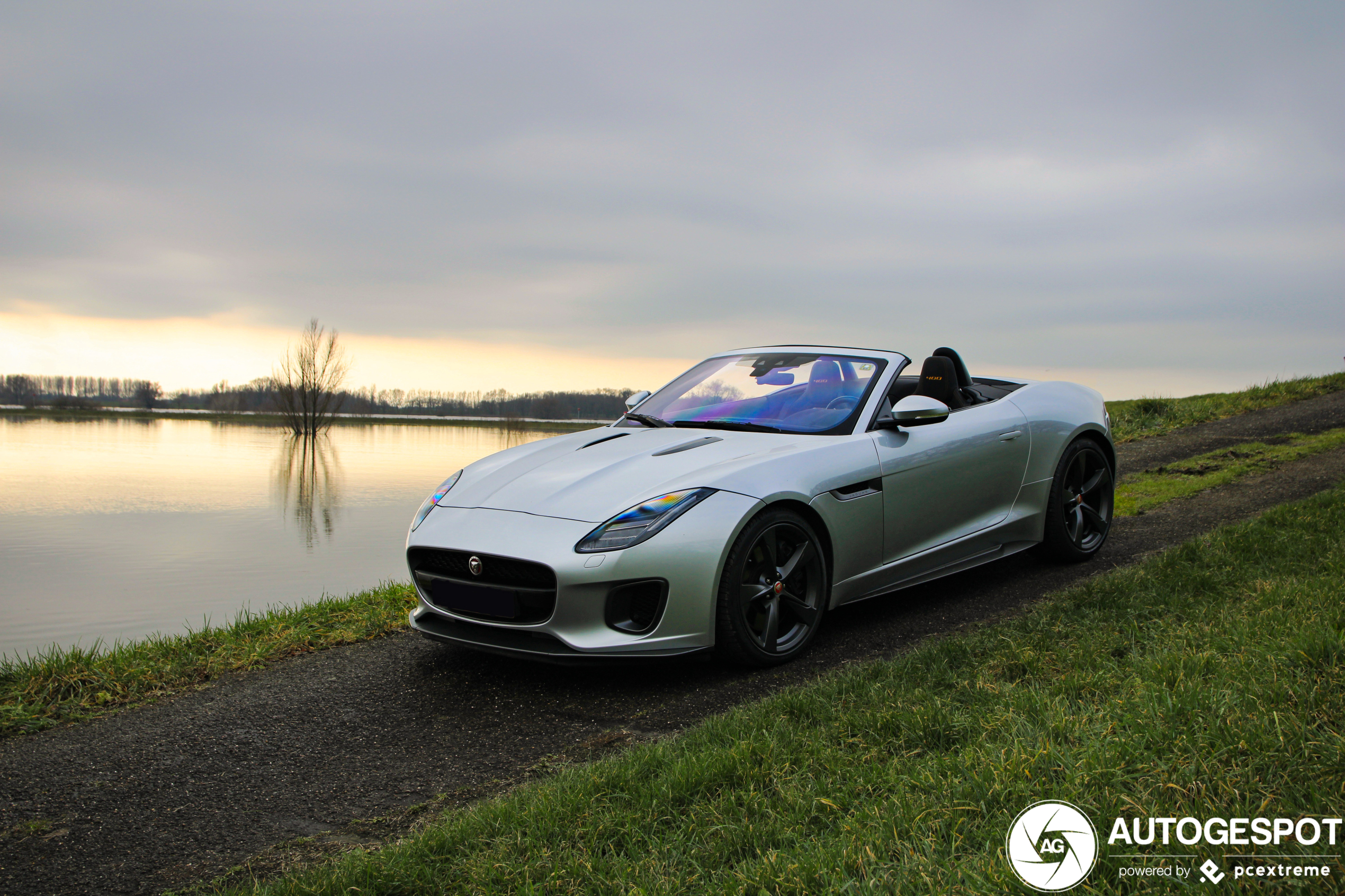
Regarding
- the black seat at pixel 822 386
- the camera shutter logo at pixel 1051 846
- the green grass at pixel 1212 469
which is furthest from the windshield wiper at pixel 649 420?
the green grass at pixel 1212 469

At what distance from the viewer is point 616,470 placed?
13.0 feet

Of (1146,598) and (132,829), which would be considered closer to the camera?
(132,829)

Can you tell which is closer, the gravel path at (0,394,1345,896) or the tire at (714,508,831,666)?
the gravel path at (0,394,1345,896)

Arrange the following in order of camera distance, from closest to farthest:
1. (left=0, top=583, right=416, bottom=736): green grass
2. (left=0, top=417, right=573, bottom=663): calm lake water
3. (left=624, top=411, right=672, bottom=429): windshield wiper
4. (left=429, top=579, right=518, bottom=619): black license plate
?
(left=429, top=579, right=518, bottom=619): black license plate < (left=0, top=583, right=416, bottom=736): green grass < (left=624, top=411, right=672, bottom=429): windshield wiper < (left=0, top=417, right=573, bottom=663): calm lake water

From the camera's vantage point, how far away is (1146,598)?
4.17 meters

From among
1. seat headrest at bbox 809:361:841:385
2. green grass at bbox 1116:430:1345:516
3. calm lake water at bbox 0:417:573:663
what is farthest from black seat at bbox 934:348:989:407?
calm lake water at bbox 0:417:573:663

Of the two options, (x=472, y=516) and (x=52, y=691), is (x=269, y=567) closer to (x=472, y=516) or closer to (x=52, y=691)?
(x=52, y=691)

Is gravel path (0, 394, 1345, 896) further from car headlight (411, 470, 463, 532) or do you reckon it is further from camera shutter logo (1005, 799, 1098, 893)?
camera shutter logo (1005, 799, 1098, 893)

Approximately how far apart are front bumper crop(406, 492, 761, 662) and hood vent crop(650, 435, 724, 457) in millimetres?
496

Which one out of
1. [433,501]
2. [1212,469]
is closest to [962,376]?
[433,501]

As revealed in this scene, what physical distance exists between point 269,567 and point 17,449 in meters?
26.3

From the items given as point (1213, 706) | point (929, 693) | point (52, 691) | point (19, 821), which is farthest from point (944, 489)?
point (52, 691)

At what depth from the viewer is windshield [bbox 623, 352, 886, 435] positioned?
4.56 metres

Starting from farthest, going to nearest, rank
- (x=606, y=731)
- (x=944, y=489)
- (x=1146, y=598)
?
1. (x=944, y=489)
2. (x=1146, y=598)
3. (x=606, y=731)
